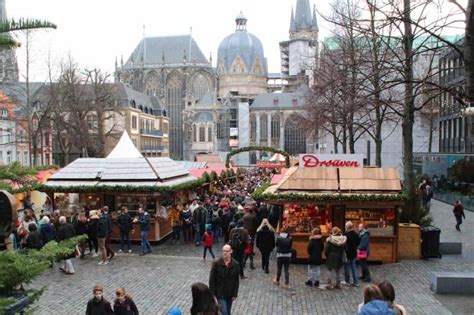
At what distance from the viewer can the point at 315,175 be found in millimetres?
14742

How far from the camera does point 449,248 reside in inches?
585

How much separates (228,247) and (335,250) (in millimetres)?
4071

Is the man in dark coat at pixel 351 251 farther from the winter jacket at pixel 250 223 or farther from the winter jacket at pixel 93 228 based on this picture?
the winter jacket at pixel 93 228

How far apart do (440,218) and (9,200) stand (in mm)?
22062

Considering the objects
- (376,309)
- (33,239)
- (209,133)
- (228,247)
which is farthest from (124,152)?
(209,133)

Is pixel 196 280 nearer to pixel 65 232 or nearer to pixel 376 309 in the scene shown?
pixel 65 232

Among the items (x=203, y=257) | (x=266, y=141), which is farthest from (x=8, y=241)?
(x=266, y=141)

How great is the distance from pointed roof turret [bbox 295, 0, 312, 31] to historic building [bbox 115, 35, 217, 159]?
2264 centimetres

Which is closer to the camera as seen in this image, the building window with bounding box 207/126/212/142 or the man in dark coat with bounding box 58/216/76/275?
the man in dark coat with bounding box 58/216/76/275

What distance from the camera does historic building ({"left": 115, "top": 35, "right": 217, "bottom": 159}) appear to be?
338ft

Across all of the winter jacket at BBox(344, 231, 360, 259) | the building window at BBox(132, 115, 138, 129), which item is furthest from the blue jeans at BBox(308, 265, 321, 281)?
the building window at BBox(132, 115, 138, 129)

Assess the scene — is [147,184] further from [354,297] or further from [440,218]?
[440,218]

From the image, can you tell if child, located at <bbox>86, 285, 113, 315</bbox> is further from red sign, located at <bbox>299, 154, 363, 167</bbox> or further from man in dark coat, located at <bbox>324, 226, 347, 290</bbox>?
red sign, located at <bbox>299, 154, 363, 167</bbox>

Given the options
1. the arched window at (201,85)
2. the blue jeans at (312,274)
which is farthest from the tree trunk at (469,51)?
A: the arched window at (201,85)
